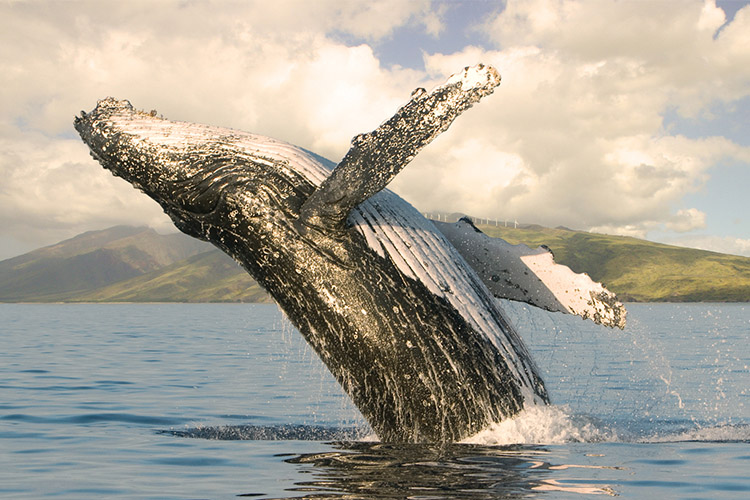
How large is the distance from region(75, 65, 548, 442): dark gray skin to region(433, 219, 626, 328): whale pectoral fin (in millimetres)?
558

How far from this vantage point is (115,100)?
781 centimetres

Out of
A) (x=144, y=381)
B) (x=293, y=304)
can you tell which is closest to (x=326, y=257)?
(x=293, y=304)

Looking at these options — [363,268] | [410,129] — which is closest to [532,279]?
[363,268]

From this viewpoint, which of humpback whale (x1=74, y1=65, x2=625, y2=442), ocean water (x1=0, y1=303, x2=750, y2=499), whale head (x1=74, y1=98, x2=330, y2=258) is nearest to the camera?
ocean water (x1=0, y1=303, x2=750, y2=499)

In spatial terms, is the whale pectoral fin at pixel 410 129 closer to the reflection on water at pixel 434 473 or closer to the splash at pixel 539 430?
the reflection on water at pixel 434 473

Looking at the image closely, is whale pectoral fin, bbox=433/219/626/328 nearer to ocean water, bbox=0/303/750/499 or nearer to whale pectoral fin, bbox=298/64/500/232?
ocean water, bbox=0/303/750/499

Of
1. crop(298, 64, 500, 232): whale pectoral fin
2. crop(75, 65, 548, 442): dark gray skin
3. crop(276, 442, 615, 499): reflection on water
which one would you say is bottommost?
crop(276, 442, 615, 499): reflection on water

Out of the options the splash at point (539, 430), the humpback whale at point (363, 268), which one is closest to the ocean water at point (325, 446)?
the splash at point (539, 430)

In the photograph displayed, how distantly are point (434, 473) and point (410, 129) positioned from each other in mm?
2726

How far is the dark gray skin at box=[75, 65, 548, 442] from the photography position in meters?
6.64

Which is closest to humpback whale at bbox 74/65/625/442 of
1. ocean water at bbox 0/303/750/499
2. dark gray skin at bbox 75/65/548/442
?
dark gray skin at bbox 75/65/548/442

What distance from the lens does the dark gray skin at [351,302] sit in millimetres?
6645

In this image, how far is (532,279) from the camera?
7715 millimetres

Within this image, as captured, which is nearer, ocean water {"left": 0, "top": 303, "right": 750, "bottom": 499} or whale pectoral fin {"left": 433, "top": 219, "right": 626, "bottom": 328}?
ocean water {"left": 0, "top": 303, "right": 750, "bottom": 499}
